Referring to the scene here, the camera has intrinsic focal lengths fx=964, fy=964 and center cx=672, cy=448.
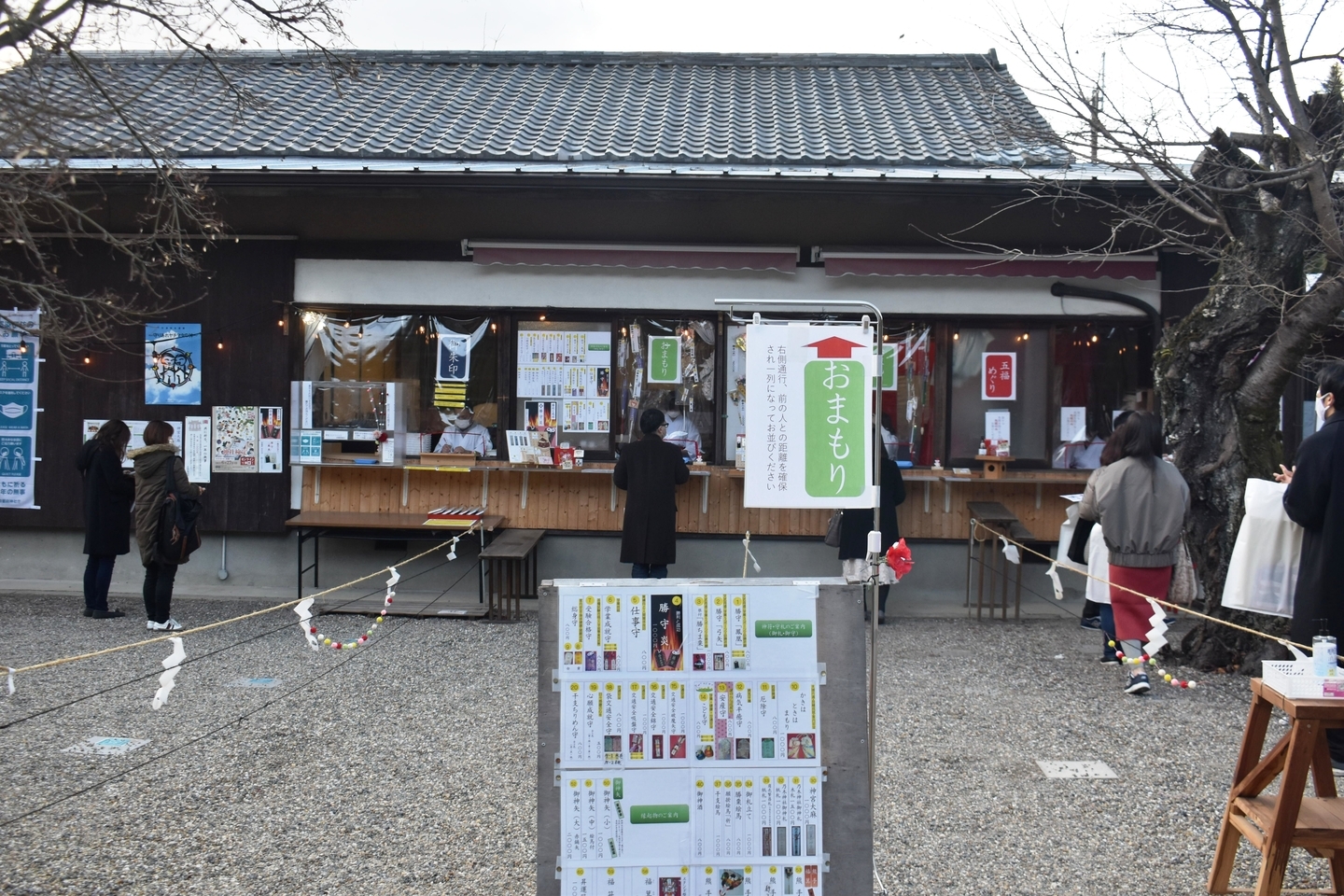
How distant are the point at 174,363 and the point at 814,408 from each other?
8.07 meters

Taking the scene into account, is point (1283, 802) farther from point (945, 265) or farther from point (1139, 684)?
point (945, 265)

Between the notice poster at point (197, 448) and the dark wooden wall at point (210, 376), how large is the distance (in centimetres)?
9

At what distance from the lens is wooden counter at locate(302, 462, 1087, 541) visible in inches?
380

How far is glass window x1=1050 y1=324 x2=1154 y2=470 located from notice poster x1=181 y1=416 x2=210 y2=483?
853 cm

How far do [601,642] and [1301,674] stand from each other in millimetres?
2615

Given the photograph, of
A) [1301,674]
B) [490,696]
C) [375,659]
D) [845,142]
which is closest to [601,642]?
[1301,674]

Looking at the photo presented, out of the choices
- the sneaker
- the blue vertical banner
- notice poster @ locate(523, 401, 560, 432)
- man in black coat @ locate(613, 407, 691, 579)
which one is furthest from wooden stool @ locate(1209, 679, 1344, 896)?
the blue vertical banner

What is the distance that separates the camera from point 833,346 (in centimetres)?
400

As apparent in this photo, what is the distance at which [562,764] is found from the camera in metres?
3.16

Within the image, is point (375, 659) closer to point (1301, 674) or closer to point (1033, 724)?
point (1033, 724)

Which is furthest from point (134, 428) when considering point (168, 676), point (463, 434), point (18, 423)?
point (168, 676)

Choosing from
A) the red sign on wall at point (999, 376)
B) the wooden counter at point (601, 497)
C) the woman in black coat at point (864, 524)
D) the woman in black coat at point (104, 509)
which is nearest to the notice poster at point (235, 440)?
the wooden counter at point (601, 497)

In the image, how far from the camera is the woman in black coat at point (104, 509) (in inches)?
336

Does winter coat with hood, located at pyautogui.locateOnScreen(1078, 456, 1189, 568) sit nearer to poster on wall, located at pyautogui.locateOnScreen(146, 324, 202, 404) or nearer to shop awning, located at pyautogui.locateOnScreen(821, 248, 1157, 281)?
shop awning, located at pyautogui.locateOnScreen(821, 248, 1157, 281)
